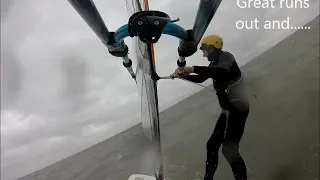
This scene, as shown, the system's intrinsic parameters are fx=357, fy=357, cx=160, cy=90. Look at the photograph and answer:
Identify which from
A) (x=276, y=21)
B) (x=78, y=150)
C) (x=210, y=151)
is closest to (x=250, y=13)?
(x=276, y=21)

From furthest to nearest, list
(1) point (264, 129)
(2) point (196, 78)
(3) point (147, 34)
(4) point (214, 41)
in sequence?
(1) point (264, 129)
(4) point (214, 41)
(2) point (196, 78)
(3) point (147, 34)

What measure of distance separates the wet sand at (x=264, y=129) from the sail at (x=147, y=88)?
1.21 ft

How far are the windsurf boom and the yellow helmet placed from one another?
146 millimetres

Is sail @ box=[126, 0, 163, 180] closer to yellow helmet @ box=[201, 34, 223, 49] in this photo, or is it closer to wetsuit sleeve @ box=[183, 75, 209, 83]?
wetsuit sleeve @ box=[183, 75, 209, 83]

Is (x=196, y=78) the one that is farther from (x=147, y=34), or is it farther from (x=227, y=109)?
(x=147, y=34)

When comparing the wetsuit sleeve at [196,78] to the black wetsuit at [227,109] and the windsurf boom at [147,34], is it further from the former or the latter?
the windsurf boom at [147,34]

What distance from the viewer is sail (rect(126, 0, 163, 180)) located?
3084 mm

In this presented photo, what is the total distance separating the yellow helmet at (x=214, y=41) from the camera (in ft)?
10.9

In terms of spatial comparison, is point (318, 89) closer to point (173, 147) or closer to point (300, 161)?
point (300, 161)

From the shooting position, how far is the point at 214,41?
11.0 feet

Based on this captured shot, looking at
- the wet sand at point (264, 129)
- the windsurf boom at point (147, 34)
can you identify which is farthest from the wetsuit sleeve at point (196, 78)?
the wet sand at point (264, 129)

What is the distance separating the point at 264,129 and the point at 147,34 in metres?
3.03

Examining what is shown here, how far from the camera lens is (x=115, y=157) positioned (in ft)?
21.9

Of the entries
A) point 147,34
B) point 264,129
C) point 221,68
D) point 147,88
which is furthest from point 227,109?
point 264,129
